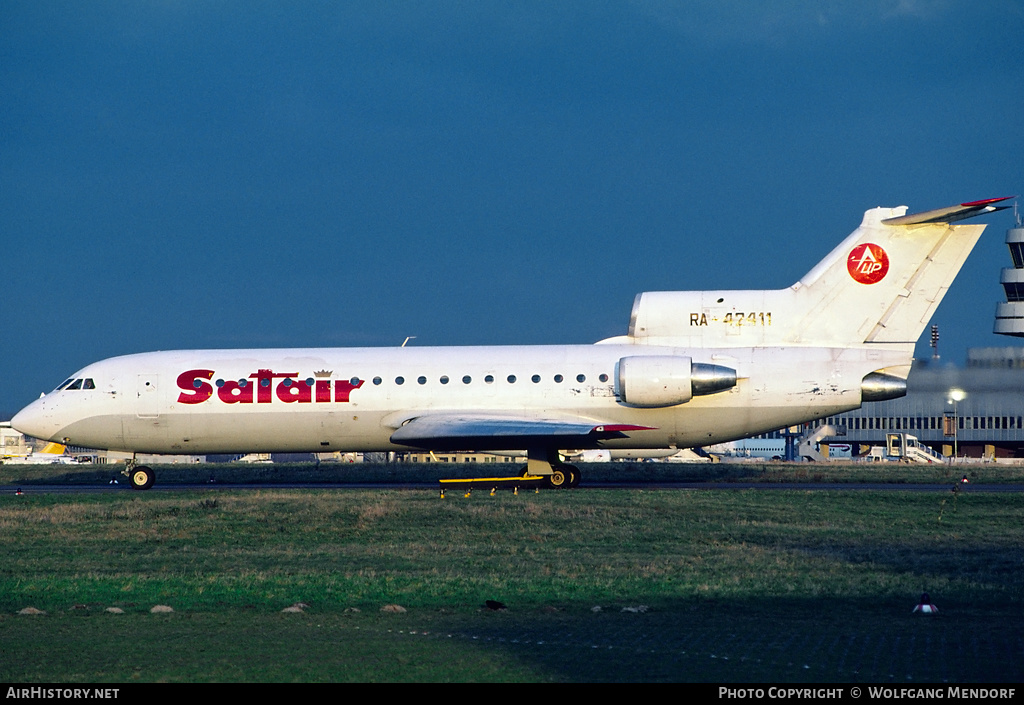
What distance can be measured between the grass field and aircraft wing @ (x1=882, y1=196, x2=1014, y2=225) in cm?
838

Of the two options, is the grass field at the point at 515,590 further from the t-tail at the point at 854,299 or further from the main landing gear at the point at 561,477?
the t-tail at the point at 854,299

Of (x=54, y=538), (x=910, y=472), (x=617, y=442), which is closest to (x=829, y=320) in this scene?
(x=617, y=442)

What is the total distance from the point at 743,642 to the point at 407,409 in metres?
23.0

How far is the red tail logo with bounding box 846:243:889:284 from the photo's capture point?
3095 cm

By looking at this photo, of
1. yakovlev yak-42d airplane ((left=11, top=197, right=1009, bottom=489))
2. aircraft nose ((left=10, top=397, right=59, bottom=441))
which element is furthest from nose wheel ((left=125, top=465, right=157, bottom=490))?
aircraft nose ((left=10, top=397, right=59, bottom=441))

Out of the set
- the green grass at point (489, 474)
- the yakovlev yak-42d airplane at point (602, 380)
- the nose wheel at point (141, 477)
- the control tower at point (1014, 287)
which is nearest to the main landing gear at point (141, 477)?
the nose wheel at point (141, 477)

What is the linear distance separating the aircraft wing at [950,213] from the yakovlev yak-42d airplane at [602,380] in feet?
0.19

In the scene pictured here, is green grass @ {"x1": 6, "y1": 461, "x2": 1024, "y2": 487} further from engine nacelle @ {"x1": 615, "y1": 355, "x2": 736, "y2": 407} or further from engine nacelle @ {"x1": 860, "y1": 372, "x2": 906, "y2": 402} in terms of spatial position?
engine nacelle @ {"x1": 615, "y1": 355, "x2": 736, "y2": 407}

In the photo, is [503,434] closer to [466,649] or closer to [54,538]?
[54,538]

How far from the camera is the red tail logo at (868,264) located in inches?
1219

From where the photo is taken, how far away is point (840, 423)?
95625mm

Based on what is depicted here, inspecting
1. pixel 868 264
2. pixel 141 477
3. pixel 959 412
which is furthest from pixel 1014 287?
pixel 141 477

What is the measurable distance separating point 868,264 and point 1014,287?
2013 inches

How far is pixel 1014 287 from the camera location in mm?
75562
